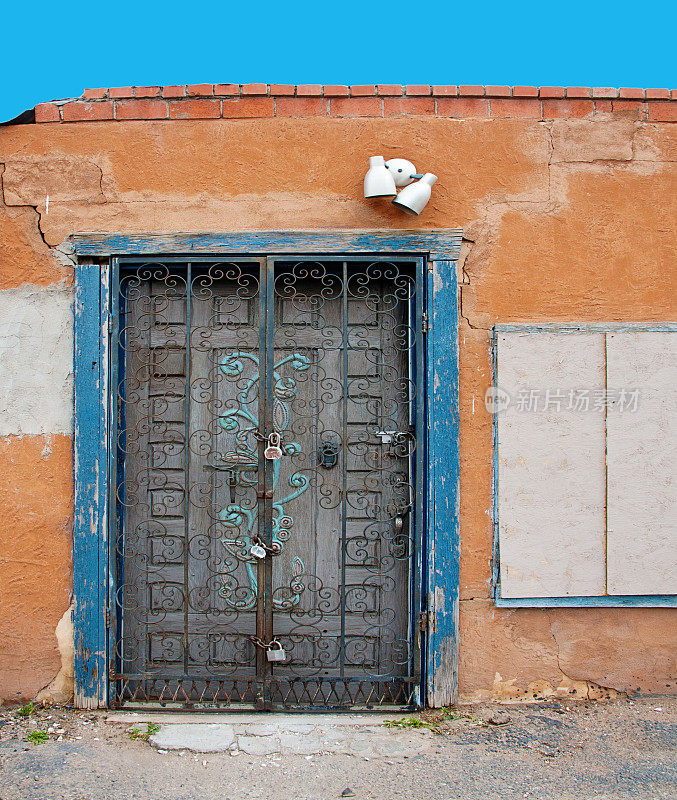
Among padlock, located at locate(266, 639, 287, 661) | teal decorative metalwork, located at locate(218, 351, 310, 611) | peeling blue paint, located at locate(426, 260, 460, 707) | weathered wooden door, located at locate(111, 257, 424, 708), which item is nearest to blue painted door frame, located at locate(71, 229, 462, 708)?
peeling blue paint, located at locate(426, 260, 460, 707)

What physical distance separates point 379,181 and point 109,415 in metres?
1.78

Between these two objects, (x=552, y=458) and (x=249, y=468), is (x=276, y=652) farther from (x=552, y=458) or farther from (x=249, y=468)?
(x=552, y=458)

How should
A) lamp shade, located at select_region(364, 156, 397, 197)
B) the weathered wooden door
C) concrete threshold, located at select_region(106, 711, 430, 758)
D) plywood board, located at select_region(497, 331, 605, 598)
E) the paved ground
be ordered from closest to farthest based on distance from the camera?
the paved ground, concrete threshold, located at select_region(106, 711, 430, 758), lamp shade, located at select_region(364, 156, 397, 197), plywood board, located at select_region(497, 331, 605, 598), the weathered wooden door

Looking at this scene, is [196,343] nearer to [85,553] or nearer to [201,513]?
[201,513]

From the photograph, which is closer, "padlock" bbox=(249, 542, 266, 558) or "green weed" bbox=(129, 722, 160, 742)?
"green weed" bbox=(129, 722, 160, 742)

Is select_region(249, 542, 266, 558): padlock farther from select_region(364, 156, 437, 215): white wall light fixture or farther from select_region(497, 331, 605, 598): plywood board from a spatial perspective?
select_region(364, 156, 437, 215): white wall light fixture

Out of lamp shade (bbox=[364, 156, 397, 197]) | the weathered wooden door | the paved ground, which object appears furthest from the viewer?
the weathered wooden door

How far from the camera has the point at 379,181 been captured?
9.63 feet

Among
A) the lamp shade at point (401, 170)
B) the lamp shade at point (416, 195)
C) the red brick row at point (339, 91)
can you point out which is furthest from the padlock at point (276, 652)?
the red brick row at point (339, 91)

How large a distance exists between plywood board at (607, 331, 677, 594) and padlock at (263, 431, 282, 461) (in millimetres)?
1676

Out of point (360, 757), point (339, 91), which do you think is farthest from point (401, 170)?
point (360, 757)

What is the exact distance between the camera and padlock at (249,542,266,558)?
3.06 meters

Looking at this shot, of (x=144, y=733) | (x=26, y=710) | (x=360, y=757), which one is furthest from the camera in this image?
(x=26, y=710)

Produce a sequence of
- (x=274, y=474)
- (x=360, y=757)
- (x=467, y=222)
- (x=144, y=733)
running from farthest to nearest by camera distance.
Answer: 1. (x=274, y=474)
2. (x=467, y=222)
3. (x=144, y=733)
4. (x=360, y=757)
